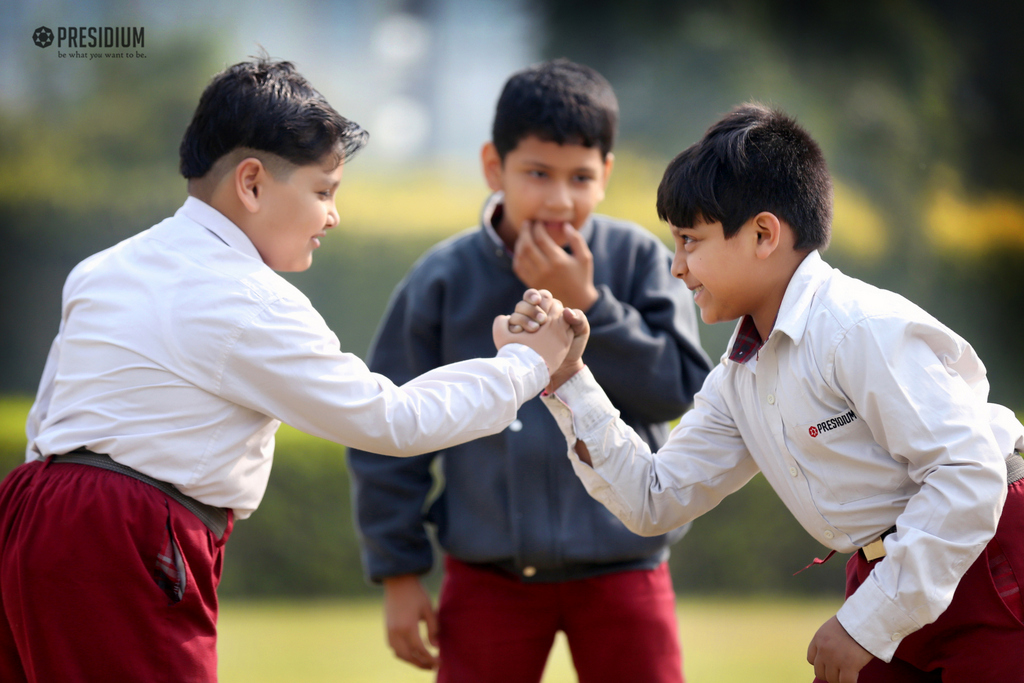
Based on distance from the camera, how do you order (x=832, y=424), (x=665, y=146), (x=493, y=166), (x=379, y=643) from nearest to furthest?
1. (x=832, y=424)
2. (x=493, y=166)
3. (x=379, y=643)
4. (x=665, y=146)

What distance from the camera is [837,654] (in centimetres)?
134

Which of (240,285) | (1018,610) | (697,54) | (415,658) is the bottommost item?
(415,658)

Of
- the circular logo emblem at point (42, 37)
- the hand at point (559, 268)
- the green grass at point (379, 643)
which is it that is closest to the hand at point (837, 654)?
the hand at point (559, 268)

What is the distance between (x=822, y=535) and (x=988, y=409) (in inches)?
13.3

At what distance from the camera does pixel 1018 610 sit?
4.44ft

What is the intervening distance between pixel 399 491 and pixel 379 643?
2.29 m

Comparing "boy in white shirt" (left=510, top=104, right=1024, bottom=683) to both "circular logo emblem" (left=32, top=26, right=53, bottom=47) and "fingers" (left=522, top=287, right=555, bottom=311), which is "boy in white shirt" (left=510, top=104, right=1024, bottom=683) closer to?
"fingers" (left=522, top=287, right=555, bottom=311)

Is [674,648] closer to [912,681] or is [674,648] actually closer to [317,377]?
[912,681]

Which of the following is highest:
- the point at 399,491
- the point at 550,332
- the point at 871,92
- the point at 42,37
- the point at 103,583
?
the point at 871,92

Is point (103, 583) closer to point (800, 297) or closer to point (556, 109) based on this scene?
point (800, 297)

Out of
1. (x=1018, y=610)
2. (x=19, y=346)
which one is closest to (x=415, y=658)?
(x=1018, y=610)

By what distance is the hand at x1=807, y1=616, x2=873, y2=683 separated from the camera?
1.33 metres

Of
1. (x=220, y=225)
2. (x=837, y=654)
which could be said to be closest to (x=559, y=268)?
(x=220, y=225)

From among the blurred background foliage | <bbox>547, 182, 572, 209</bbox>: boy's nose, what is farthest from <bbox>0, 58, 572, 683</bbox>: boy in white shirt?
the blurred background foliage
